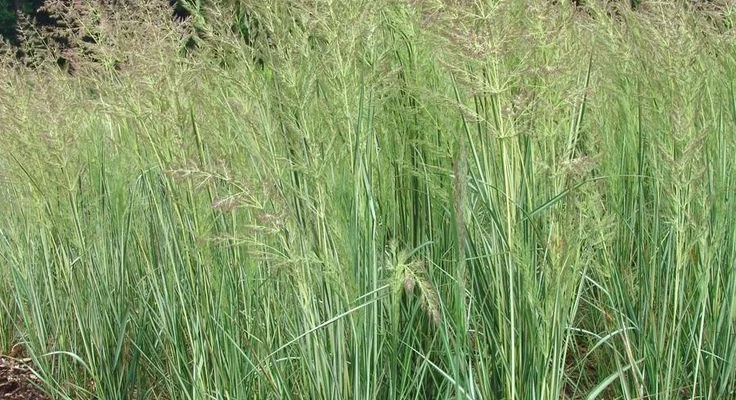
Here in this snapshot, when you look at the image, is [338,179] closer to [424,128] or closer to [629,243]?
[424,128]

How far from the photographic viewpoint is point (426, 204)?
8.21 feet

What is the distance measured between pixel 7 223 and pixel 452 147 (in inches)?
87.7

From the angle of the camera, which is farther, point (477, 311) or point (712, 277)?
point (712, 277)

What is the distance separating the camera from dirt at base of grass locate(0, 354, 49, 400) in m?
3.54

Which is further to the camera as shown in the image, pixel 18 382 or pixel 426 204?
pixel 18 382

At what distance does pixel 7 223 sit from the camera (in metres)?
3.70

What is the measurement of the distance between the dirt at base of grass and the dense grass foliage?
0.78m

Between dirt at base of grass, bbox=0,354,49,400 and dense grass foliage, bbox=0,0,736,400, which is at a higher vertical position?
dense grass foliage, bbox=0,0,736,400

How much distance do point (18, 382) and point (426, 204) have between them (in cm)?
206

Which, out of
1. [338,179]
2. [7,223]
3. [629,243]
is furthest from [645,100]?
[7,223]

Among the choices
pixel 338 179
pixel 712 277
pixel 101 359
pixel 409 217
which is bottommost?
pixel 101 359

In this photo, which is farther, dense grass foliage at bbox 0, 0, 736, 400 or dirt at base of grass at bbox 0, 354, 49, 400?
dirt at base of grass at bbox 0, 354, 49, 400

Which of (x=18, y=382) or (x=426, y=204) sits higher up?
(x=426, y=204)

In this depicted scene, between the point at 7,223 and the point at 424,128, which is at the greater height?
the point at 424,128
